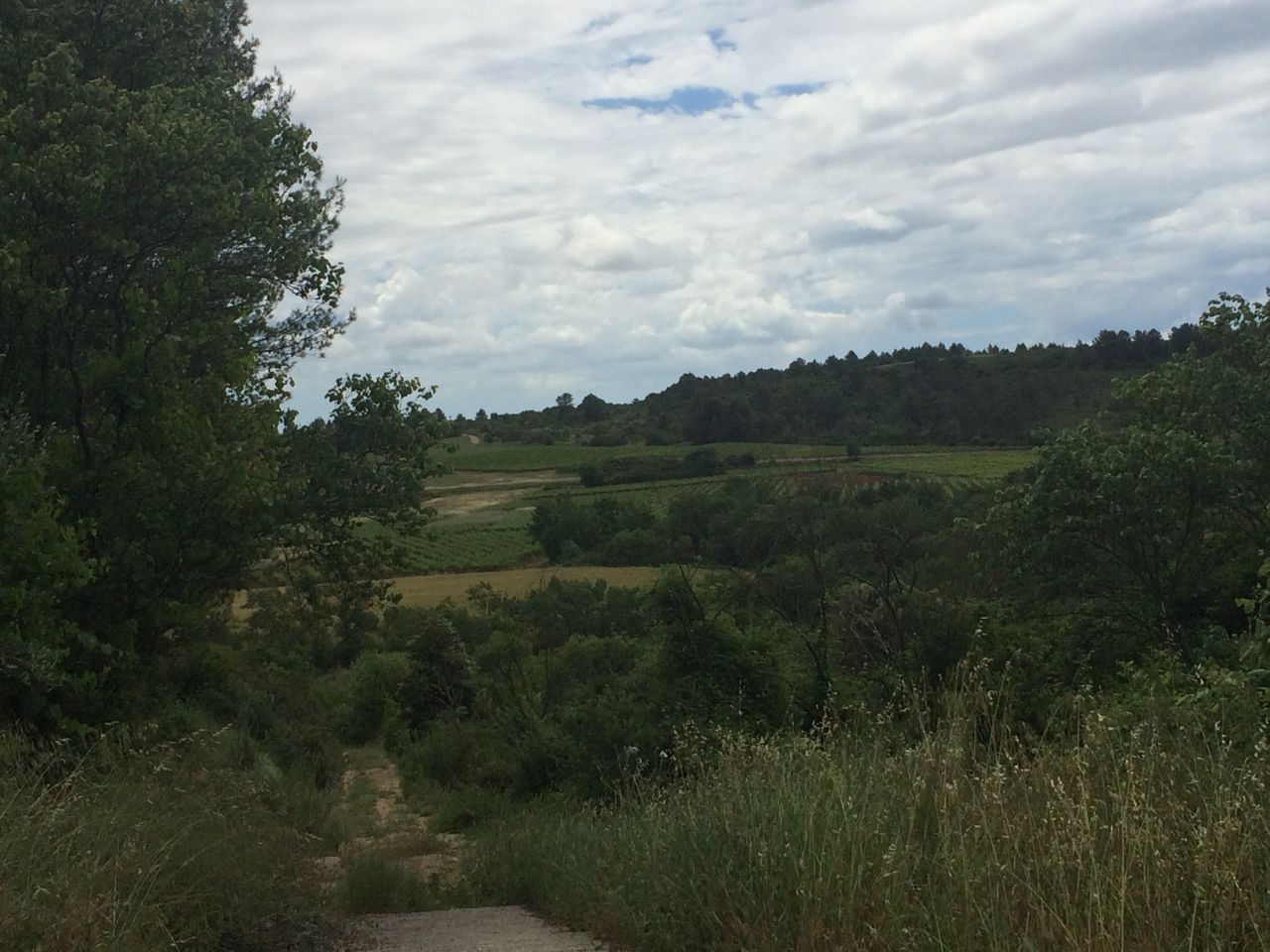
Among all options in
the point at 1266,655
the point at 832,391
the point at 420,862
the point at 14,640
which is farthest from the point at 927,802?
the point at 832,391

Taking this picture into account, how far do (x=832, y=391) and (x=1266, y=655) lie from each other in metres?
88.9

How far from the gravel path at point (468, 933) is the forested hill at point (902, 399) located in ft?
196

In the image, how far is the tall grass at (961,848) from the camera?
4012 mm

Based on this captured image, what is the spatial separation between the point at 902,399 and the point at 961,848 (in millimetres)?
88715

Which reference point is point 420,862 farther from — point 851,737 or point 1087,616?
point 1087,616

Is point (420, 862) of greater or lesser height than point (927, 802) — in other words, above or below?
below

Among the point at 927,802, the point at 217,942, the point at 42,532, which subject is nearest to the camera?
the point at 927,802

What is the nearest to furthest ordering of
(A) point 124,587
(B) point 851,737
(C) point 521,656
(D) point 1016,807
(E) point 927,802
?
(D) point 1016,807 < (E) point 927,802 < (B) point 851,737 < (A) point 124,587 < (C) point 521,656

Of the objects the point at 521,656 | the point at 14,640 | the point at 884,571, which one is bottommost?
the point at 521,656

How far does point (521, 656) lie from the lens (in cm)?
3591

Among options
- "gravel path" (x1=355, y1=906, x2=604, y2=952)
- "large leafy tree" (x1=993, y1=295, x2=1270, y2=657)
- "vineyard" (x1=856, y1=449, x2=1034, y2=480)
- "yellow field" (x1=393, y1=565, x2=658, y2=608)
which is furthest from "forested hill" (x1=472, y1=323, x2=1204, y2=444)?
"gravel path" (x1=355, y1=906, x2=604, y2=952)

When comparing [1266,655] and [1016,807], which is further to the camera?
[1266,655]

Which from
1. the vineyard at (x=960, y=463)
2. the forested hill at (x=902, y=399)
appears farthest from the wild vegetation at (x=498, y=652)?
the forested hill at (x=902, y=399)

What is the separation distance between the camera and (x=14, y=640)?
29.6ft
